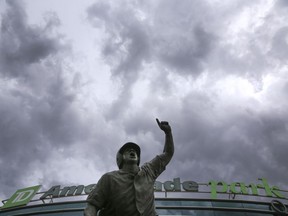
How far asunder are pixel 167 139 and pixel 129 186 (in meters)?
0.76

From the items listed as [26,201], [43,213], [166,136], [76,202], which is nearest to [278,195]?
[76,202]

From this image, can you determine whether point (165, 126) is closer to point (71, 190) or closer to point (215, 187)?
point (215, 187)

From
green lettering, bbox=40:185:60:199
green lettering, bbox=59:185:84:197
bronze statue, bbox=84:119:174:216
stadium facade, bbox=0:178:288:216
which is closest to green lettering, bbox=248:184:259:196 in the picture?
stadium facade, bbox=0:178:288:216

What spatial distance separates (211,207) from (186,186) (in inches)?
149

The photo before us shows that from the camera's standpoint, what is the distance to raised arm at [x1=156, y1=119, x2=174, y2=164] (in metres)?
3.42

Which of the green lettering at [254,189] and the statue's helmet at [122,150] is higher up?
the green lettering at [254,189]

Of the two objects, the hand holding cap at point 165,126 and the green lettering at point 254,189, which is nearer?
the hand holding cap at point 165,126

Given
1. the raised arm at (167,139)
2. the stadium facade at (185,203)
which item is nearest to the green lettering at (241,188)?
the stadium facade at (185,203)

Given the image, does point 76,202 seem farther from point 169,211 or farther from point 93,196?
point 93,196

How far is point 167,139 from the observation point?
3.46 metres

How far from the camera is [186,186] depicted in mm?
26984

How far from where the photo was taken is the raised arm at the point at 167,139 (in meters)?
3.42

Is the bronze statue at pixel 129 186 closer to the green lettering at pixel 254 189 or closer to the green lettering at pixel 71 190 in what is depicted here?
the green lettering at pixel 254 189

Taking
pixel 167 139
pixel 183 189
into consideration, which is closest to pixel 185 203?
pixel 183 189
